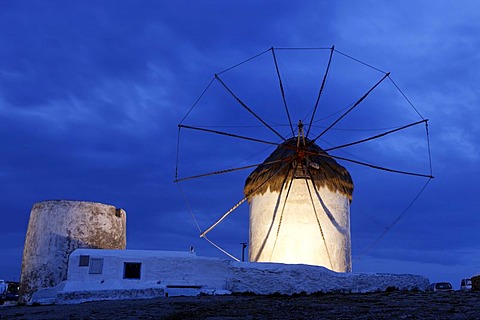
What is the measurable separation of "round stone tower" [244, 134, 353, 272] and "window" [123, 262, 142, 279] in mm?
4940

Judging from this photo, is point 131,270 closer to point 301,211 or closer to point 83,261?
point 83,261

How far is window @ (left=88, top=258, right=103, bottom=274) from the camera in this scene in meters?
14.9

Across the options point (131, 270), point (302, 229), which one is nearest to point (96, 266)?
point (131, 270)

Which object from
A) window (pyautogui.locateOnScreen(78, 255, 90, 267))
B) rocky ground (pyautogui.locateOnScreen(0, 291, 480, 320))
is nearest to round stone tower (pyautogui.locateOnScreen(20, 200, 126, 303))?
window (pyautogui.locateOnScreen(78, 255, 90, 267))

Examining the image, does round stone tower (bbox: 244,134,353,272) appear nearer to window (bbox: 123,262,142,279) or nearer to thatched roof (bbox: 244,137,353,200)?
thatched roof (bbox: 244,137,353,200)

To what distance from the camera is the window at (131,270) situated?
15023mm

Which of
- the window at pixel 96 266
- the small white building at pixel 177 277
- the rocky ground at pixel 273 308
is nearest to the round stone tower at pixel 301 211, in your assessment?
the small white building at pixel 177 277

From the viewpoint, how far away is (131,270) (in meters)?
15.1

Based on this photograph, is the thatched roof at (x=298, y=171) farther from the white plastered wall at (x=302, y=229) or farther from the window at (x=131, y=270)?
the window at (x=131, y=270)

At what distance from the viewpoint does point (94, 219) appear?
17.5 meters

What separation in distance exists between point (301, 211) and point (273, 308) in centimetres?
702

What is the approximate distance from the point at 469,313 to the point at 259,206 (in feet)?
31.6

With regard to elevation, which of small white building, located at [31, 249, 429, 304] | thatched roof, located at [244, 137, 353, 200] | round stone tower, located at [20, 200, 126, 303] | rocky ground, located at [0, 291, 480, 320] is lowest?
rocky ground, located at [0, 291, 480, 320]

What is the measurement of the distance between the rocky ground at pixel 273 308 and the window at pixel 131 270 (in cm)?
156
